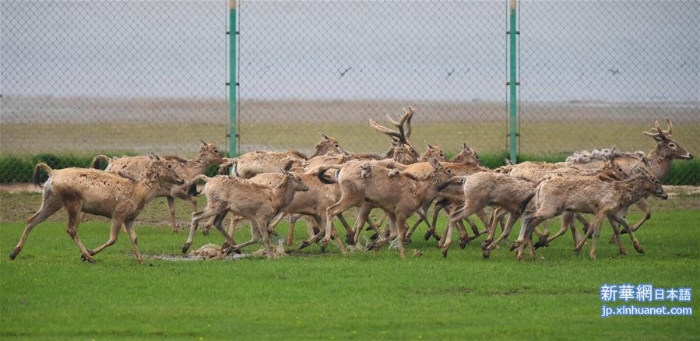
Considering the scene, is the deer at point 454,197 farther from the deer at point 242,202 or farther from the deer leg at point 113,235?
the deer leg at point 113,235

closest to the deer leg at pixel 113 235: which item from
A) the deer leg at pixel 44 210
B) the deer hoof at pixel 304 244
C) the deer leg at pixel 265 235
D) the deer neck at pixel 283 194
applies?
the deer leg at pixel 44 210

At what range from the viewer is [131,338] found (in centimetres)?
1516

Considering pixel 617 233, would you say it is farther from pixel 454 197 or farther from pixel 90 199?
pixel 90 199

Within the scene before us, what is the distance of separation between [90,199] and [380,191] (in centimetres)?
410

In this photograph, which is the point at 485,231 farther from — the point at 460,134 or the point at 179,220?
the point at 460,134

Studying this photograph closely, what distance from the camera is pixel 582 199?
20891 mm

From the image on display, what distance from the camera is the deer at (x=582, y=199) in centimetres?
2080

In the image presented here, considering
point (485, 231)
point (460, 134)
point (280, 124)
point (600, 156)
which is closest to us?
point (485, 231)

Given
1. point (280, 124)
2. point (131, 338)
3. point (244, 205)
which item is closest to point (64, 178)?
point (244, 205)

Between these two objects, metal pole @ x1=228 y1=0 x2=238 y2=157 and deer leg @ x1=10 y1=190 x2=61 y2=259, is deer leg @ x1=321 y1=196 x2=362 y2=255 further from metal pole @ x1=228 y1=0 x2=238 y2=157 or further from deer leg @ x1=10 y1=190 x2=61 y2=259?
metal pole @ x1=228 y1=0 x2=238 y2=157

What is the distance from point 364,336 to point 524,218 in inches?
246

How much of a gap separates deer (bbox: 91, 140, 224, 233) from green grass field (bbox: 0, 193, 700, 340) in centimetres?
88

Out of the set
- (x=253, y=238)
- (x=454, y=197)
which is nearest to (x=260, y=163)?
(x=253, y=238)

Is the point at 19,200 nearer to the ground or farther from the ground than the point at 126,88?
nearer to the ground
